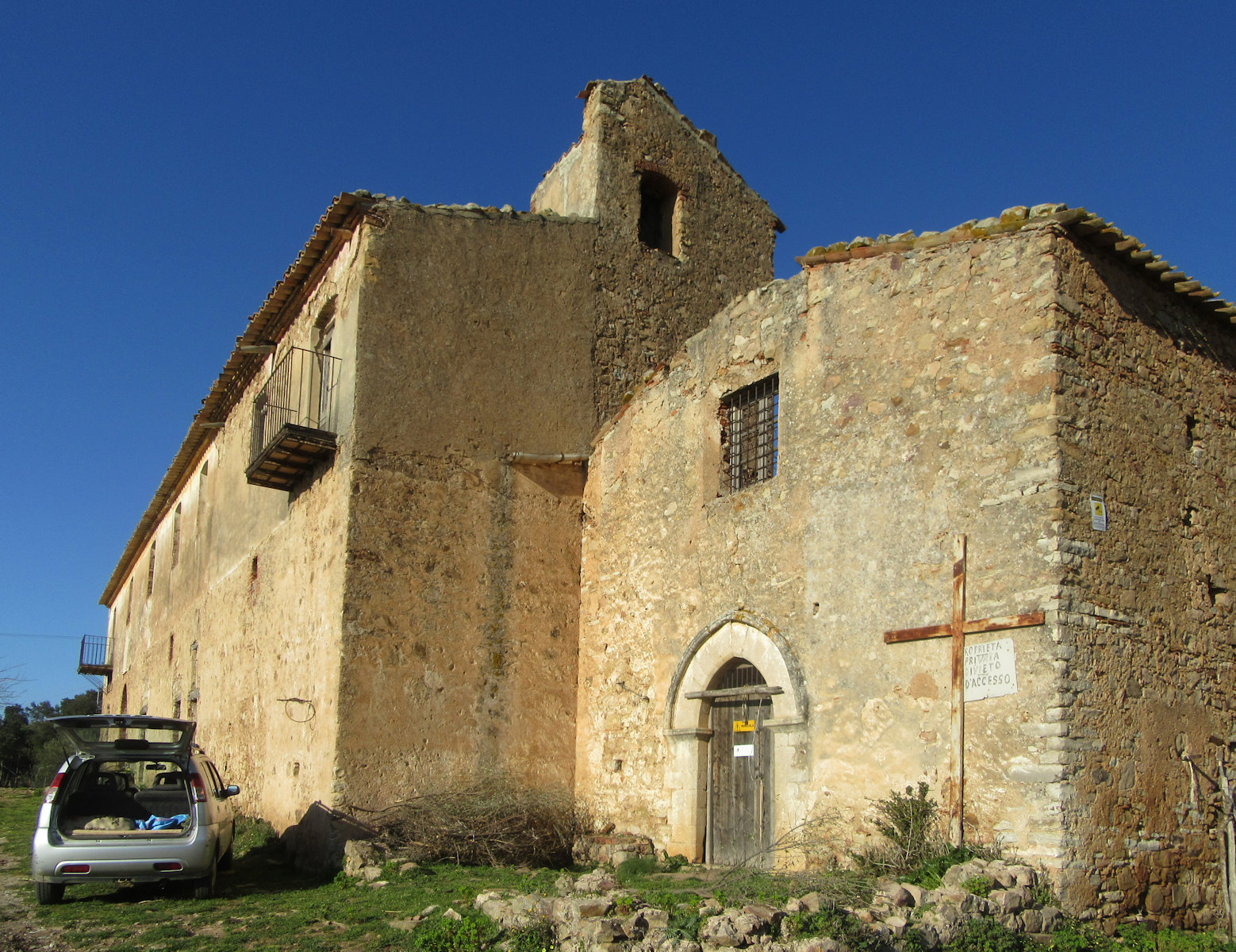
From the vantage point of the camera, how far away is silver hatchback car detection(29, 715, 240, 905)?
8.12 meters

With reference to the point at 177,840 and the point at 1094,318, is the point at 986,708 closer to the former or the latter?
the point at 1094,318

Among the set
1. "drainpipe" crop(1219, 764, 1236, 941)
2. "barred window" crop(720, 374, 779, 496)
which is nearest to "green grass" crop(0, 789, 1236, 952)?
"drainpipe" crop(1219, 764, 1236, 941)

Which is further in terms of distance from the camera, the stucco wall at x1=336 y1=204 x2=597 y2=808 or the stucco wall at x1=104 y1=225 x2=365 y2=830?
the stucco wall at x1=104 y1=225 x2=365 y2=830

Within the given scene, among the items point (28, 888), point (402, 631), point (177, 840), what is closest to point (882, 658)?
point (402, 631)

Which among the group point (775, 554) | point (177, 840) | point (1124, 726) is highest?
point (775, 554)

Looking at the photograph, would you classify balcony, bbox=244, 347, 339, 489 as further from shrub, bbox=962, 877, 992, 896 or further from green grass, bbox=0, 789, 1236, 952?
shrub, bbox=962, 877, 992, 896

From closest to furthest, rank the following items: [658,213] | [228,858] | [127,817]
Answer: [127,817]
[228,858]
[658,213]

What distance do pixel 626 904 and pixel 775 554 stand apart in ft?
12.9

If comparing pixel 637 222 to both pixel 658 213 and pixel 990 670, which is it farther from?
pixel 990 670

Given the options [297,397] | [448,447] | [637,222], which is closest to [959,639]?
[448,447]

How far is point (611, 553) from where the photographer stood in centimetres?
1180

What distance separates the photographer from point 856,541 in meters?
8.70

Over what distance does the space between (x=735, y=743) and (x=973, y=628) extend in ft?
9.93

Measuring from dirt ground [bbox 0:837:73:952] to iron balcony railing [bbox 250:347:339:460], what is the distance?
5.08 m
